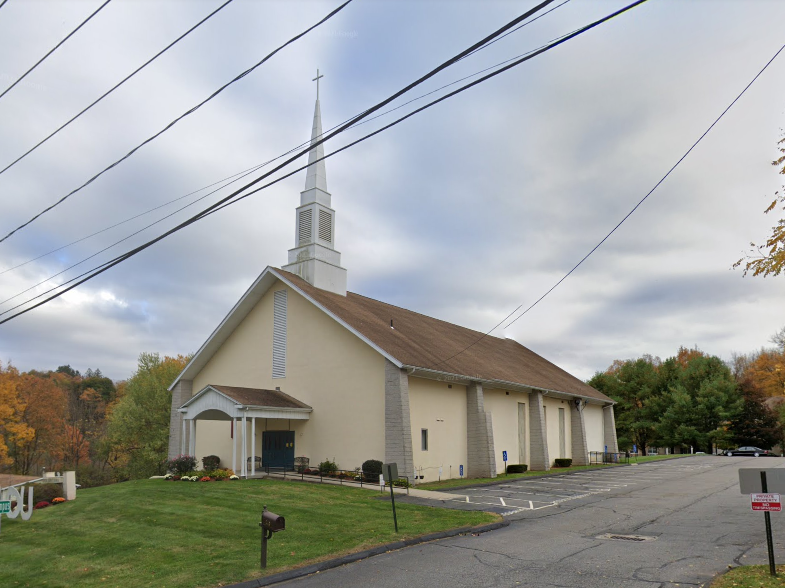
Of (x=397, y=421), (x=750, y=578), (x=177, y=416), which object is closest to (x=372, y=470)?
(x=397, y=421)

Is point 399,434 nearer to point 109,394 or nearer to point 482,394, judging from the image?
point 482,394

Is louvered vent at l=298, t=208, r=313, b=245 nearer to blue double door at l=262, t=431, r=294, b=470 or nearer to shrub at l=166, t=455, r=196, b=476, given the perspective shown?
blue double door at l=262, t=431, r=294, b=470

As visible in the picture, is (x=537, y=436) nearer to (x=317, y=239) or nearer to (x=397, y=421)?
(x=397, y=421)

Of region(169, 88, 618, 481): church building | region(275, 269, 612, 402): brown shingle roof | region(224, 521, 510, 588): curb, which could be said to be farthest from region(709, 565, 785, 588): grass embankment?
region(275, 269, 612, 402): brown shingle roof

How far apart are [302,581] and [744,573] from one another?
6929mm

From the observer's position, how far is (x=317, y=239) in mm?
32000

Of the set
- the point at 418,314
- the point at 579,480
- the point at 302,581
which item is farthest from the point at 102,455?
the point at 302,581

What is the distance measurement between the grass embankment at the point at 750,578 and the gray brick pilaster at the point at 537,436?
2558 centimetres

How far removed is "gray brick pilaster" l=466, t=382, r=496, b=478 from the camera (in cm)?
2905

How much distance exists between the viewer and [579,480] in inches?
1135

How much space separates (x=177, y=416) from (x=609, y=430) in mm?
33191

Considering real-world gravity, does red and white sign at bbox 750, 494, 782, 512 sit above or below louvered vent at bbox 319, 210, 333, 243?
below

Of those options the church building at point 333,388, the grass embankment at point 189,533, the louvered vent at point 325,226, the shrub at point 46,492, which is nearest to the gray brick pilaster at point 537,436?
the church building at point 333,388

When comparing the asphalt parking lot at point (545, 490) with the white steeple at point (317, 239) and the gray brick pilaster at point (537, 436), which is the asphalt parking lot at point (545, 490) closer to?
the gray brick pilaster at point (537, 436)
